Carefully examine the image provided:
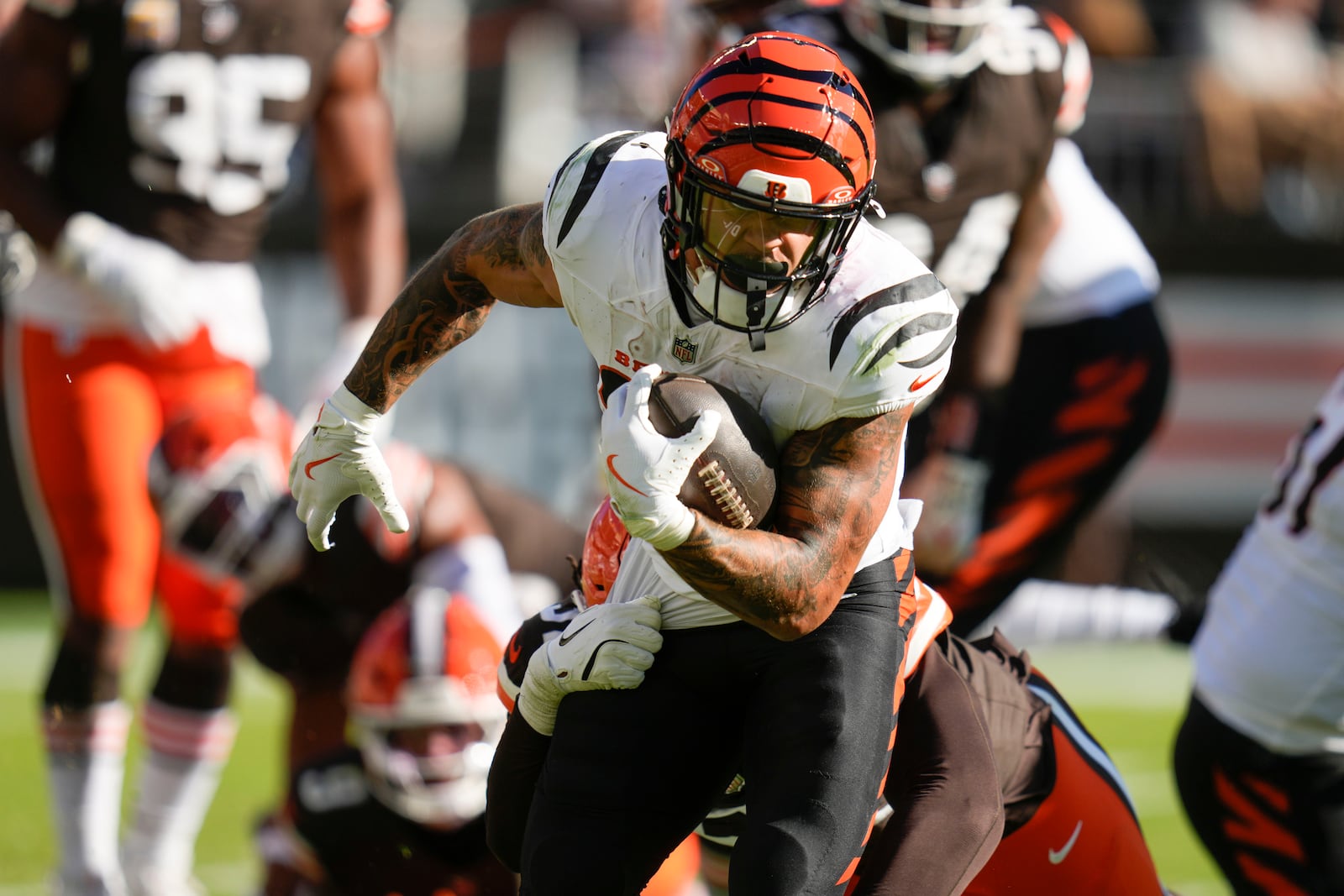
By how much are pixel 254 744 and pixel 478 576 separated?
2680 millimetres

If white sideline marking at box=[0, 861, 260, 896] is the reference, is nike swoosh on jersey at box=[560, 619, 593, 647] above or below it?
above

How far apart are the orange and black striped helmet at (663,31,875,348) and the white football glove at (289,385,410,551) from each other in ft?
2.37

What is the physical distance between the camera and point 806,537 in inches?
103

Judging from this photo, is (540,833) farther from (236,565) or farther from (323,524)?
(236,565)

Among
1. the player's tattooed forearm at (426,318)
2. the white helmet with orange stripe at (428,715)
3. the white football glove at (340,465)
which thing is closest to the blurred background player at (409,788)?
the white helmet with orange stripe at (428,715)

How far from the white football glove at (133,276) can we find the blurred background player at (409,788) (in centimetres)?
125

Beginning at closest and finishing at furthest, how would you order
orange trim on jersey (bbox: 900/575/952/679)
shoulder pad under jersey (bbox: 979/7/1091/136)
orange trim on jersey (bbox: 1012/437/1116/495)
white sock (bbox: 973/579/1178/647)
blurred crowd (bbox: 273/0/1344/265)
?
orange trim on jersey (bbox: 900/575/952/679) < shoulder pad under jersey (bbox: 979/7/1091/136) < white sock (bbox: 973/579/1178/647) < orange trim on jersey (bbox: 1012/437/1116/495) < blurred crowd (bbox: 273/0/1344/265)

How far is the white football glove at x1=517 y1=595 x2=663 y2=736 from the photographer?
2793 millimetres

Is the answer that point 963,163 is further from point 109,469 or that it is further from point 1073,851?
point 109,469

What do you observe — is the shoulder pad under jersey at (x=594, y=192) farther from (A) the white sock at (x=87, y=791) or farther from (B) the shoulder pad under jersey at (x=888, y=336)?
(A) the white sock at (x=87, y=791)

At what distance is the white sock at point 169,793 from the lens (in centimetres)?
475

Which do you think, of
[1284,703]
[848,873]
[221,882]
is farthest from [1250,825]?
[221,882]

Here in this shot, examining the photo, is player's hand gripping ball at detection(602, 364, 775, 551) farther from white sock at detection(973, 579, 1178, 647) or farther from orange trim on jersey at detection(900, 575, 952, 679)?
white sock at detection(973, 579, 1178, 647)

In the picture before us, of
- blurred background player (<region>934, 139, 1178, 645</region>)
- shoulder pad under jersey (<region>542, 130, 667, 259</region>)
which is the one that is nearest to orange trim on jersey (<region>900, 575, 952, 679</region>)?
shoulder pad under jersey (<region>542, 130, 667, 259</region>)
